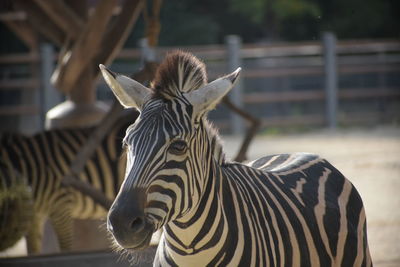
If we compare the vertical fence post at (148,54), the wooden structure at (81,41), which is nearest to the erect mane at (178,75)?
the vertical fence post at (148,54)

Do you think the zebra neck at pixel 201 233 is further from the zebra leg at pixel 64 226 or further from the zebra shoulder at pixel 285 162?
the zebra leg at pixel 64 226

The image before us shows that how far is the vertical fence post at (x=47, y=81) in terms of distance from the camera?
13438mm

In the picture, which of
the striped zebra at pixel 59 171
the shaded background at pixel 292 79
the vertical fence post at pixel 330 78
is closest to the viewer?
the striped zebra at pixel 59 171

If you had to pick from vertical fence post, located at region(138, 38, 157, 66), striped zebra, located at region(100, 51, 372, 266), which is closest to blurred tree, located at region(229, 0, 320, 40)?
vertical fence post, located at region(138, 38, 157, 66)

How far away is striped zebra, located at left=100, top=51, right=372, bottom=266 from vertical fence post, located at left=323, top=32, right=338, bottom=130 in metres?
12.2

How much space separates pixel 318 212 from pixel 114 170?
3.07 meters

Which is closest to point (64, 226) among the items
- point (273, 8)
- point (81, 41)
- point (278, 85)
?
point (81, 41)

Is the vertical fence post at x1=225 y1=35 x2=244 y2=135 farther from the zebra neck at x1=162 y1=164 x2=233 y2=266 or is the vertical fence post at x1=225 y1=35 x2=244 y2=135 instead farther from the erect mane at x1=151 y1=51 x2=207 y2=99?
the zebra neck at x1=162 y1=164 x2=233 y2=266

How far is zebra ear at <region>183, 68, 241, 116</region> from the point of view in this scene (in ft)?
8.65

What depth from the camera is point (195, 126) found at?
2654 mm

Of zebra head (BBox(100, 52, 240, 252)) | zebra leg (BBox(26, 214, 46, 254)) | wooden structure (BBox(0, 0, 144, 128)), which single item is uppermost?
wooden structure (BBox(0, 0, 144, 128))

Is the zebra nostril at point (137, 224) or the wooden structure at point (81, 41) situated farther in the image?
the wooden structure at point (81, 41)

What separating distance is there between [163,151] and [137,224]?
290mm

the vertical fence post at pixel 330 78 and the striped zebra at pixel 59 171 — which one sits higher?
the vertical fence post at pixel 330 78
